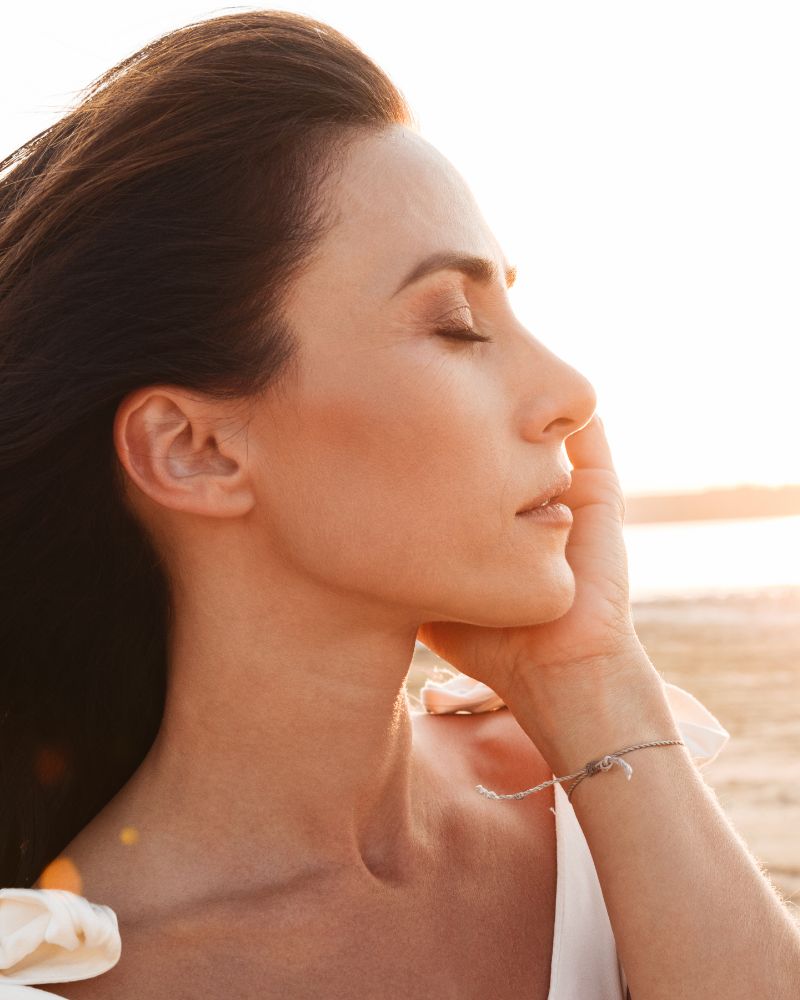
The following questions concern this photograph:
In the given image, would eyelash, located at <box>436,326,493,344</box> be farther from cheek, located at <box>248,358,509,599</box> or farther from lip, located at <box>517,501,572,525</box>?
lip, located at <box>517,501,572,525</box>

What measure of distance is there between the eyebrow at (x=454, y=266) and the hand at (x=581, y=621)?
666 millimetres

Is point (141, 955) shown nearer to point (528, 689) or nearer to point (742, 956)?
point (528, 689)

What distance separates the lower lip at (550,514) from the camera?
7.41 ft

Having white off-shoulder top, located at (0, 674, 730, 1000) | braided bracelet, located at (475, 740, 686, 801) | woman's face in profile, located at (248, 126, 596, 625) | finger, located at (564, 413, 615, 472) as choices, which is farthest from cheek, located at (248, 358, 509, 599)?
white off-shoulder top, located at (0, 674, 730, 1000)

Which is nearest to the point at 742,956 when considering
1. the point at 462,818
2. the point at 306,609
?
the point at 462,818

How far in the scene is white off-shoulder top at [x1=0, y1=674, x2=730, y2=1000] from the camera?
190 centimetres

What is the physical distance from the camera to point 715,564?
82.5ft

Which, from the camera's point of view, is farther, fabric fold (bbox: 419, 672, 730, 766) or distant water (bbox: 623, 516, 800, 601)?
distant water (bbox: 623, 516, 800, 601)

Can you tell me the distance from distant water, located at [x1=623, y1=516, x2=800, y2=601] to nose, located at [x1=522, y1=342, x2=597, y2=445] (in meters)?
12.4

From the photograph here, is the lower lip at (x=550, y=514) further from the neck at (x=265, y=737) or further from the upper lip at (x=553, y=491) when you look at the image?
the neck at (x=265, y=737)

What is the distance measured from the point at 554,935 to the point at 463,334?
135 centimetres

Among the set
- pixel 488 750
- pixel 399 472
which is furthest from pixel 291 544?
pixel 488 750

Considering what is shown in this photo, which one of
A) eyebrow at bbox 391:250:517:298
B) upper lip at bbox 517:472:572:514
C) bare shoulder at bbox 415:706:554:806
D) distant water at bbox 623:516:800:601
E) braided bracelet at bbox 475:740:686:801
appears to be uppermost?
eyebrow at bbox 391:250:517:298

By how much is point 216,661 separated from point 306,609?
0.79ft
